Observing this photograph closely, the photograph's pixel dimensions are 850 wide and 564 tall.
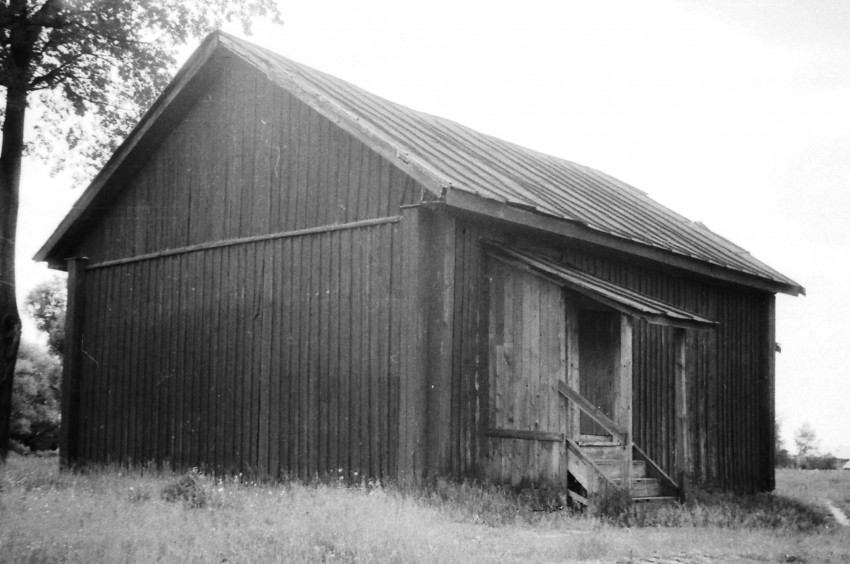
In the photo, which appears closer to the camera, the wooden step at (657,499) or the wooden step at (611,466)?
the wooden step at (611,466)

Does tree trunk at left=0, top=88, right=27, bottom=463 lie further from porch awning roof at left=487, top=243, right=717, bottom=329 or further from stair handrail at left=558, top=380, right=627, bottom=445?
stair handrail at left=558, top=380, right=627, bottom=445

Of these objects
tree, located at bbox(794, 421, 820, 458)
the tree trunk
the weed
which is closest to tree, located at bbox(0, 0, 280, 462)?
the tree trunk

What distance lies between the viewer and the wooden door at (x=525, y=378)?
12.8 m

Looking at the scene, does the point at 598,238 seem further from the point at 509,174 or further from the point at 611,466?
the point at 611,466

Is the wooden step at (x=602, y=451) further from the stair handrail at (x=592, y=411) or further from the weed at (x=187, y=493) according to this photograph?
the weed at (x=187, y=493)

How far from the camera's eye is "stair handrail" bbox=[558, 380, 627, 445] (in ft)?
40.6

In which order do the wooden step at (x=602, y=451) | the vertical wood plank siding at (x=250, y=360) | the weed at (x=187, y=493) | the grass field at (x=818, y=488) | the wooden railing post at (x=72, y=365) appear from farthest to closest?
the grass field at (x=818, y=488), the wooden railing post at (x=72, y=365), the vertical wood plank siding at (x=250, y=360), the wooden step at (x=602, y=451), the weed at (x=187, y=493)

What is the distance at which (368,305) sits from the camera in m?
13.2

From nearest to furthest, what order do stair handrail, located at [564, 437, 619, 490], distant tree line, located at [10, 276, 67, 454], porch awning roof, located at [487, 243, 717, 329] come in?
stair handrail, located at [564, 437, 619, 490], porch awning roof, located at [487, 243, 717, 329], distant tree line, located at [10, 276, 67, 454]

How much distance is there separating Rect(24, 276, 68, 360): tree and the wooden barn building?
17.9 m

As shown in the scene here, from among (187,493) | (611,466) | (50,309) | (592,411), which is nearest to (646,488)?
(611,466)

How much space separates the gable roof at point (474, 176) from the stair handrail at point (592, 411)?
7.68 feet

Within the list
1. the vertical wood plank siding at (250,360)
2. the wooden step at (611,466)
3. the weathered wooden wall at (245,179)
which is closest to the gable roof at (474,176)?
the weathered wooden wall at (245,179)

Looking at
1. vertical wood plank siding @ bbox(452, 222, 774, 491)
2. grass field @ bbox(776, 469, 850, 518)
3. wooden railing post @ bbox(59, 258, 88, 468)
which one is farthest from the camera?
grass field @ bbox(776, 469, 850, 518)
